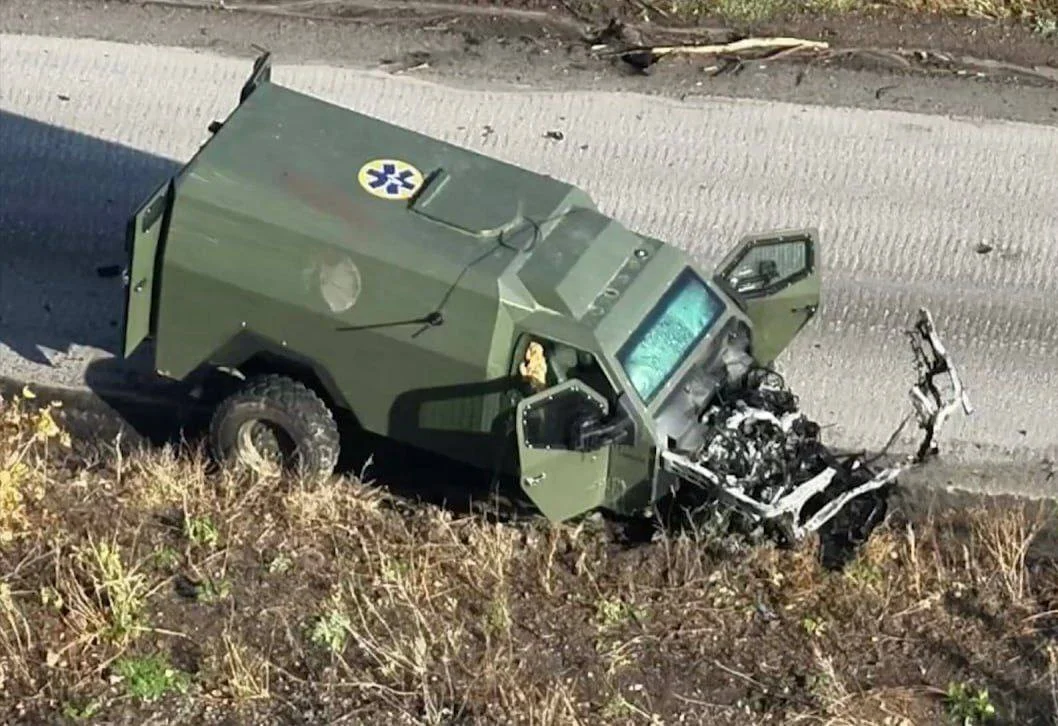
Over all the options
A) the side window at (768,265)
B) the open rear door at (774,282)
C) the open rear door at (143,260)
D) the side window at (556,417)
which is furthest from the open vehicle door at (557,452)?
the open rear door at (143,260)

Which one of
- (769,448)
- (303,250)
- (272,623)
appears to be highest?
(303,250)

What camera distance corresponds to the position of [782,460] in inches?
449

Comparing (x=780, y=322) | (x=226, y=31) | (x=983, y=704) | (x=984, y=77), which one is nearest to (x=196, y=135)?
(x=226, y=31)

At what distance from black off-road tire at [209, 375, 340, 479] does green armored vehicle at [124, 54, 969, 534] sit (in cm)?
1

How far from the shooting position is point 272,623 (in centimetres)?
1080

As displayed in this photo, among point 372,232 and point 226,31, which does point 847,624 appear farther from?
point 226,31

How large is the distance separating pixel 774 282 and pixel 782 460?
1281mm

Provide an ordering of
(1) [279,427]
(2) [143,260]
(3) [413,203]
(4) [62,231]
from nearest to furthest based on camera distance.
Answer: (3) [413,203] → (2) [143,260] → (1) [279,427] → (4) [62,231]

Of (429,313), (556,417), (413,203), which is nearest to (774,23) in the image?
(413,203)

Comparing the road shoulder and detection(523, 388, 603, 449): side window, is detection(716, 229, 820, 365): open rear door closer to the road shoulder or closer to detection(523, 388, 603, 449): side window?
detection(523, 388, 603, 449): side window

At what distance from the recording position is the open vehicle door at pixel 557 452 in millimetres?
10781

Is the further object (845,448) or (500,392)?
(845,448)

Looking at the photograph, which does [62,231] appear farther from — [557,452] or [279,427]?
[557,452]

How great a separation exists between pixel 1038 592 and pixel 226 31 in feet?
26.2
